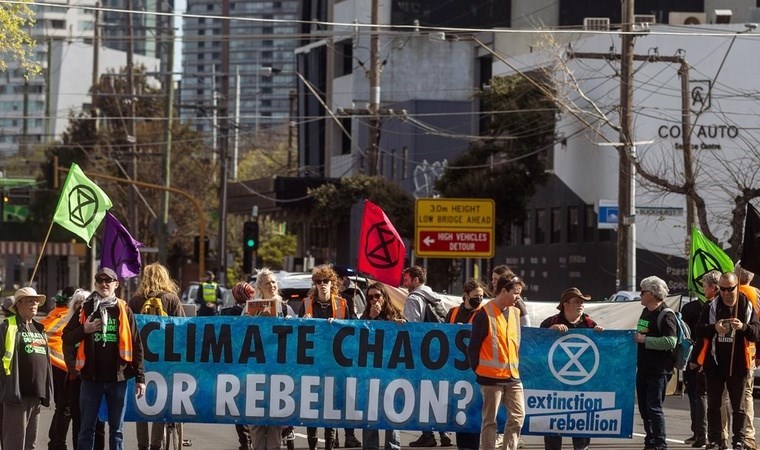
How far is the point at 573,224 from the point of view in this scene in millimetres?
45812

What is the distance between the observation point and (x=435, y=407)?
14695mm

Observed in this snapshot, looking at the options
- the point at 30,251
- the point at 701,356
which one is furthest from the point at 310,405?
the point at 30,251

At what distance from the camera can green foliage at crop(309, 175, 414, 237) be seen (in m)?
48.2

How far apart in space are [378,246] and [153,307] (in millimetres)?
4151

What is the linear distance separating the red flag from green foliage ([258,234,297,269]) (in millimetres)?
63419

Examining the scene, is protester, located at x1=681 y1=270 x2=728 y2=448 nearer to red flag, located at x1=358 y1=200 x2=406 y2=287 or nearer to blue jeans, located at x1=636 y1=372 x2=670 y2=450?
blue jeans, located at x1=636 y1=372 x2=670 y2=450

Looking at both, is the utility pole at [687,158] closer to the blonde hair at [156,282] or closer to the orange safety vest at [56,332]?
A: the orange safety vest at [56,332]

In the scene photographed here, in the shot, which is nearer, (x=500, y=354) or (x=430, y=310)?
(x=500, y=354)

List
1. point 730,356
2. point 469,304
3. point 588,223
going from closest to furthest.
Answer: point 730,356, point 469,304, point 588,223

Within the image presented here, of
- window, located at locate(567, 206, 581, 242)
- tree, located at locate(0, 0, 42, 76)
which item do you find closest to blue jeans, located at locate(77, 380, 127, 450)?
tree, located at locate(0, 0, 42, 76)

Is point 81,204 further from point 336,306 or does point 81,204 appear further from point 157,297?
point 336,306

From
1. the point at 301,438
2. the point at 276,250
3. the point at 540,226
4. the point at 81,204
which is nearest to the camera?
the point at 81,204

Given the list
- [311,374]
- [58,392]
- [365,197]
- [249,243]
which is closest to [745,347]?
[311,374]

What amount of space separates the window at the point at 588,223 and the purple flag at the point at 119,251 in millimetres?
28975
